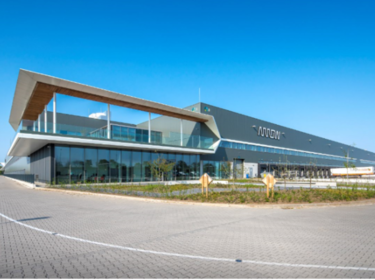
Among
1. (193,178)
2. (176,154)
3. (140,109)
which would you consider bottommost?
(193,178)

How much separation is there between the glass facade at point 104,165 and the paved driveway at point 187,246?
52.4 ft

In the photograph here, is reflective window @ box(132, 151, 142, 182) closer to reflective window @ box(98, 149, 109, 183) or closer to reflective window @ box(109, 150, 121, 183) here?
reflective window @ box(109, 150, 121, 183)

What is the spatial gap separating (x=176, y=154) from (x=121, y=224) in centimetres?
2648

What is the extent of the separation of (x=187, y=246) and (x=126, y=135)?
22.8 metres

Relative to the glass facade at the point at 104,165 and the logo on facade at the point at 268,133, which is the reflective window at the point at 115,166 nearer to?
the glass facade at the point at 104,165

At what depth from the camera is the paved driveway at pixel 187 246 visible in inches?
187

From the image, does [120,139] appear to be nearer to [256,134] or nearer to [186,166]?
[186,166]

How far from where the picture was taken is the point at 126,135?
27953 millimetres

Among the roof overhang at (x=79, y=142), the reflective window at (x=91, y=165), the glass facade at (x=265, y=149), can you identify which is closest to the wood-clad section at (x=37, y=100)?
the roof overhang at (x=79, y=142)

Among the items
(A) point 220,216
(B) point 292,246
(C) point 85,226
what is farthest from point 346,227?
(C) point 85,226

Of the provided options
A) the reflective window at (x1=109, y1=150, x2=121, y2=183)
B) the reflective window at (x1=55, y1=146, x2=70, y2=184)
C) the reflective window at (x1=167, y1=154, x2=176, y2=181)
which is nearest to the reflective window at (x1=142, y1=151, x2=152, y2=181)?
the reflective window at (x1=167, y1=154, x2=176, y2=181)

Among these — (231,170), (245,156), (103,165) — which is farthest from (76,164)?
(245,156)

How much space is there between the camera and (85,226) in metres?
8.53

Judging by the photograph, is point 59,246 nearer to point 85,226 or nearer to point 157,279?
point 85,226
